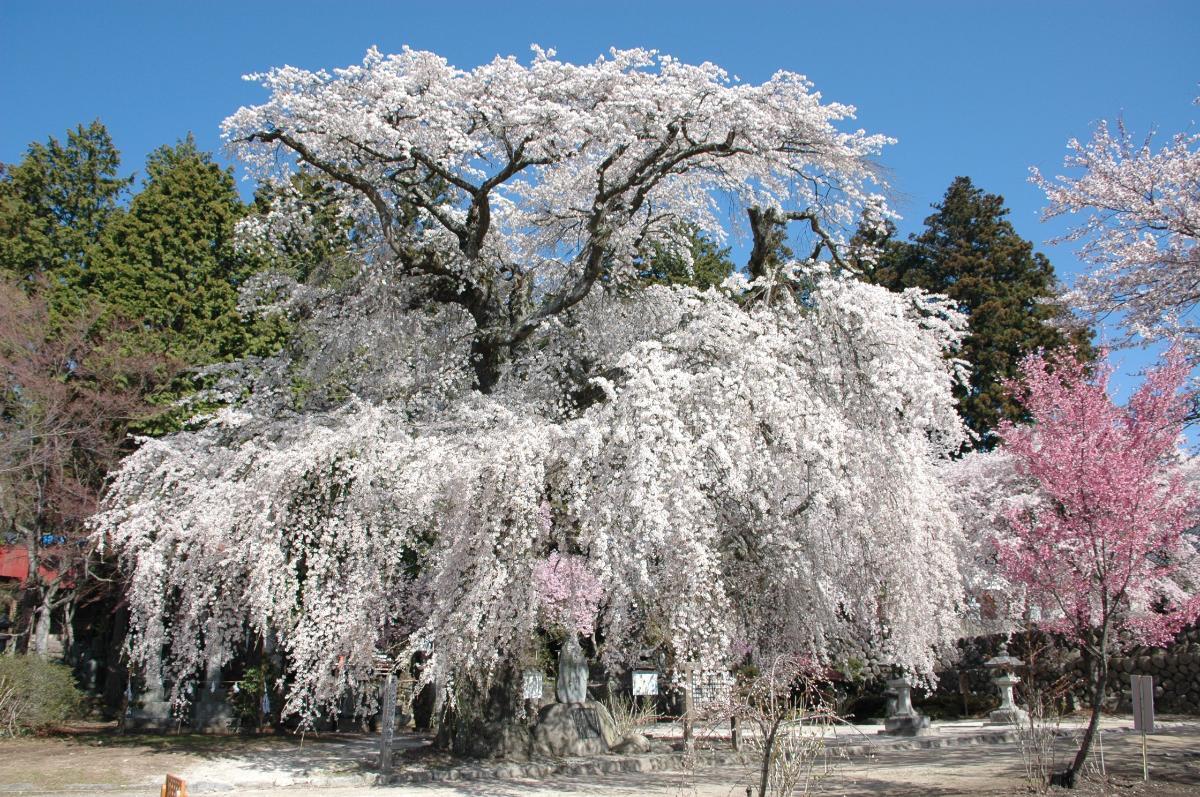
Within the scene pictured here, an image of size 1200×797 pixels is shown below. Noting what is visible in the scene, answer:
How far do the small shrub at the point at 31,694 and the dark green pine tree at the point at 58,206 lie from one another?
10127mm

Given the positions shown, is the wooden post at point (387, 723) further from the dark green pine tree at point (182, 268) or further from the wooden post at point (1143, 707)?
the dark green pine tree at point (182, 268)

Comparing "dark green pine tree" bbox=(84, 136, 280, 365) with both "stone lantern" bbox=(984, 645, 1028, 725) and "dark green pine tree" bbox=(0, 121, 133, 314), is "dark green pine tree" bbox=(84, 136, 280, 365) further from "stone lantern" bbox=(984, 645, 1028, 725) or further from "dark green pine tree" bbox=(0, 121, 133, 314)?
"stone lantern" bbox=(984, 645, 1028, 725)

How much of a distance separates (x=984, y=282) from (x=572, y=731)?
2353 cm

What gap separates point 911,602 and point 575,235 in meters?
8.06

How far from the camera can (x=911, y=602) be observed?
32.2 feet

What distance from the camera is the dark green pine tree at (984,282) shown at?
27.6 meters

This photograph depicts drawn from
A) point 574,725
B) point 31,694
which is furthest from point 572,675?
point 31,694

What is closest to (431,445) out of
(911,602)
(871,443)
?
(871,443)

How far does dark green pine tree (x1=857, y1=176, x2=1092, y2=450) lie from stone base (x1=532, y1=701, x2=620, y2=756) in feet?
58.9

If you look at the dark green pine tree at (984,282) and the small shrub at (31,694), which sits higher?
the dark green pine tree at (984,282)

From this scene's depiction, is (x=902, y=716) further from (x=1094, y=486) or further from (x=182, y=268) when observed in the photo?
(x=182, y=268)

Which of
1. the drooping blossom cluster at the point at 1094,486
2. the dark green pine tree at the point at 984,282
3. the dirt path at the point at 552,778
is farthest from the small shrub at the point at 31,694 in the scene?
the dark green pine tree at the point at 984,282

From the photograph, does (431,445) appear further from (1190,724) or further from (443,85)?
(1190,724)

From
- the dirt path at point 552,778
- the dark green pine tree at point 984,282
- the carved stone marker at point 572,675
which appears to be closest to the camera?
the dirt path at point 552,778
